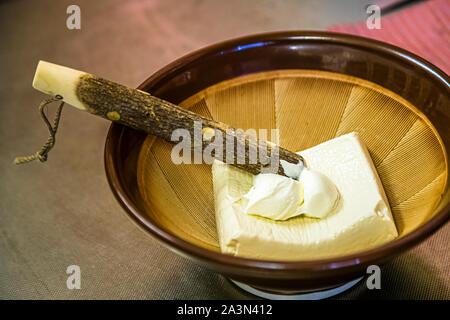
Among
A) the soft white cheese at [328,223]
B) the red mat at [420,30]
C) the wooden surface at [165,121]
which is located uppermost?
the red mat at [420,30]

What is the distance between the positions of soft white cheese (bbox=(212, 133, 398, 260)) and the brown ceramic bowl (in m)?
0.06

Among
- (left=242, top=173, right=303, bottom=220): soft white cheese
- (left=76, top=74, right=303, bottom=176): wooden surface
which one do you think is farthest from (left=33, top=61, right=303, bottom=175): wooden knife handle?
(left=242, top=173, right=303, bottom=220): soft white cheese

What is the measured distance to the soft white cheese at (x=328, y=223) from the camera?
3.67 feet

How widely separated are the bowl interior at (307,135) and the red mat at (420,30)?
0.81 meters

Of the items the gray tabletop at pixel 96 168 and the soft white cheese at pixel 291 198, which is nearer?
the soft white cheese at pixel 291 198

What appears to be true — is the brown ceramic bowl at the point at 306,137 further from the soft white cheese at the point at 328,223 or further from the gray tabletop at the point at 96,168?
the gray tabletop at the point at 96,168

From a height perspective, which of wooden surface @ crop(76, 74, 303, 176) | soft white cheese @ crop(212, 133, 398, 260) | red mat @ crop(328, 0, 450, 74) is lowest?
soft white cheese @ crop(212, 133, 398, 260)

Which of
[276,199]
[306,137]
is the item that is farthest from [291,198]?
[306,137]

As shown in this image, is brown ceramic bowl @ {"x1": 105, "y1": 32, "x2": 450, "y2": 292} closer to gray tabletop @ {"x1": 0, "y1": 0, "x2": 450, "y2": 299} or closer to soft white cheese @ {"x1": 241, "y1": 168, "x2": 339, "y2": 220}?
soft white cheese @ {"x1": 241, "y1": 168, "x2": 339, "y2": 220}

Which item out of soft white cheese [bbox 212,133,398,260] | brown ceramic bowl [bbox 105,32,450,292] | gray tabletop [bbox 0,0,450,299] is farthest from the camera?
gray tabletop [bbox 0,0,450,299]

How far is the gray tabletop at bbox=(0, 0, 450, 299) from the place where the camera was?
4.66ft

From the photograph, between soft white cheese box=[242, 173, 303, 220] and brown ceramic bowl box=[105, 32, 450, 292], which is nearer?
brown ceramic bowl box=[105, 32, 450, 292]

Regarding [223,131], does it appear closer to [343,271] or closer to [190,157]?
[190,157]

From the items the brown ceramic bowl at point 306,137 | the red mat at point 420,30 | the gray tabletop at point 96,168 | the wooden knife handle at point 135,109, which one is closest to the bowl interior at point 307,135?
the brown ceramic bowl at point 306,137
